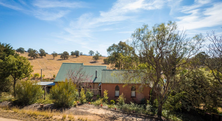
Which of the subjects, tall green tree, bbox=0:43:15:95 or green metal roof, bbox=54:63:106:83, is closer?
tall green tree, bbox=0:43:15:95

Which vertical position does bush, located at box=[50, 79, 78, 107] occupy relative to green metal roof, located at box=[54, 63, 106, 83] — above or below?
below

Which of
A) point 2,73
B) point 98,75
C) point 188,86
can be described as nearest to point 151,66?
point 188,86

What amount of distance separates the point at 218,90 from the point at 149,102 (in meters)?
8.26

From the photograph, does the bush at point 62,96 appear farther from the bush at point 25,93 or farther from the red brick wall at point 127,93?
the red brick wall at point 127,93

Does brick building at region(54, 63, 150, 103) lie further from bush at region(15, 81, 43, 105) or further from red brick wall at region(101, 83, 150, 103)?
bush at region(15, 81, 43, 105)

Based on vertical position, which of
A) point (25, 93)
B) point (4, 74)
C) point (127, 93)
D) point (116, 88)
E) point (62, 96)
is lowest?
point (127, 93)

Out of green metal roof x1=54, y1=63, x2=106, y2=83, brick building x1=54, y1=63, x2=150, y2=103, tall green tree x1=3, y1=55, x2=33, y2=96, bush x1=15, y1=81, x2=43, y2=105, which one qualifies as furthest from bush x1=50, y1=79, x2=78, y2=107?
green metal roof x1=54, y1=63, x2=106, y2=83

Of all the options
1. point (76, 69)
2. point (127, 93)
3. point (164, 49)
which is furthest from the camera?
point (76, 69)

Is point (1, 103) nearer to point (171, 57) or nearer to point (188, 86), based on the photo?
point (171, 57)

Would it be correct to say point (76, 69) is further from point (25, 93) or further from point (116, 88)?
point (25, 93)

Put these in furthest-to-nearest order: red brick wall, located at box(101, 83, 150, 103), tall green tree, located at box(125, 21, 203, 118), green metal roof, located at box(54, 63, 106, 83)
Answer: green metal roof, located at box(54, 63, 106, 83) < red brick wall, located at box(101, 83, 150, 103) < tall green tree, located at box(125, 21, 203, 118)

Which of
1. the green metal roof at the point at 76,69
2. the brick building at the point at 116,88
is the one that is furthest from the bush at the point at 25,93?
the brick building at the point at 116,88

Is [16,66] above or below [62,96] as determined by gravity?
above

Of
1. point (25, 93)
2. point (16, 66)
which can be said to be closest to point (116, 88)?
point (25, 93)
